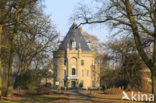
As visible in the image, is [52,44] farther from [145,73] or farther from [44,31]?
[145,73]

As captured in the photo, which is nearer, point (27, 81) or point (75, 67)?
point (27, 81)

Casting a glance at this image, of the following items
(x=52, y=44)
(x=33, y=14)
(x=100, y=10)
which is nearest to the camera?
(x=100, y=10)

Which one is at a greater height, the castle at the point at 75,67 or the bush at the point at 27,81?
the castle at the point at 75,67

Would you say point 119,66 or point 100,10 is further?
point 119,66

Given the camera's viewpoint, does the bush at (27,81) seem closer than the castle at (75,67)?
Yes

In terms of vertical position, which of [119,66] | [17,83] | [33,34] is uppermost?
[33,34]

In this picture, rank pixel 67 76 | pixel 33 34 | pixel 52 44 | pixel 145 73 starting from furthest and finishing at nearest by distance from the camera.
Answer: pixel 67 76 < pixel 145 73 < pixel 52 44 < pixel 33 34

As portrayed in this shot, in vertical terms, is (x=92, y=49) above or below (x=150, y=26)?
above

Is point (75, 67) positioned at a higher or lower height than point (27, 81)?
higher

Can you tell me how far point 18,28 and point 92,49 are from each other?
48180 mm

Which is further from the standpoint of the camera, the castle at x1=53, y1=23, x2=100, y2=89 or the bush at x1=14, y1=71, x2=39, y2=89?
the castle at x1=53, y1=23, x2=100, y2=89

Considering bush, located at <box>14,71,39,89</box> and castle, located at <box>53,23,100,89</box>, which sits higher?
castle, located at <box>53,23,100,89</box>

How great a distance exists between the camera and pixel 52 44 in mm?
31000

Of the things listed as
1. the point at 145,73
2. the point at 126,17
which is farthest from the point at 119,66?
the point at 126,17
